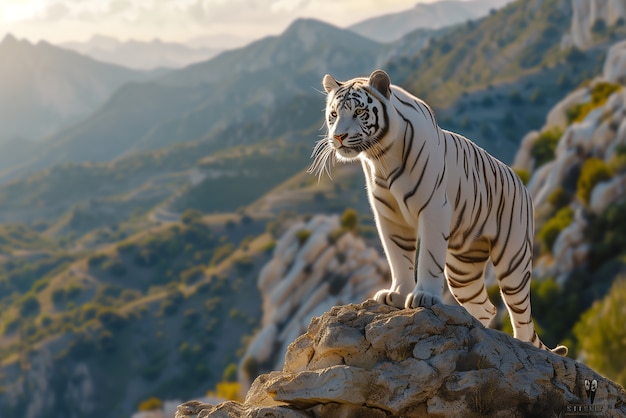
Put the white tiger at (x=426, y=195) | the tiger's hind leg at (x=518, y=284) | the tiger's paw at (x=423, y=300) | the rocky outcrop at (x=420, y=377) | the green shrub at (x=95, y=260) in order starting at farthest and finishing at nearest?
the green shrub at (x=95, y=260), the tiger's hind leg at (x=518, y=284), the tiger's paw at (x=423, y=300), the white tiger at (x=426, y=195), the rocky outcrop at (x=420, y=377)

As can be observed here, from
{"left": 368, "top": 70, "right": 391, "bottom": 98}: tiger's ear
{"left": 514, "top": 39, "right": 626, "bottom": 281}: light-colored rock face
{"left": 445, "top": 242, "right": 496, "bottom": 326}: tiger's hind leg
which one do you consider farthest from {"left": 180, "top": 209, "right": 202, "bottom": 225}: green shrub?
{"left": 368, "top": 70, "right": 391, "bottom": 98}: tiger's ear

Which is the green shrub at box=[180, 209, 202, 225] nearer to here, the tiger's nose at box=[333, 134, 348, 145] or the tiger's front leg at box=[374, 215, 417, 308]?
the tiger's front leg at box=[374, 215, 417, 308]

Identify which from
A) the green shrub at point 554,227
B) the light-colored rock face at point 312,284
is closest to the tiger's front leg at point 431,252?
the green shrub at point 554,227

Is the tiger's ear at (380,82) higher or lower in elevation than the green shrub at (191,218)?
higher

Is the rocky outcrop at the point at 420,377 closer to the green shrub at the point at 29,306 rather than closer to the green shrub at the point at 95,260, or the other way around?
the green shrub at the point at 29,306

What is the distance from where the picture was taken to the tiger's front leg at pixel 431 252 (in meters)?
8.81

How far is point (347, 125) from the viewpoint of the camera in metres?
8.55

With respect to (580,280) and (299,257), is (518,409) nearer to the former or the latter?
(580,280)

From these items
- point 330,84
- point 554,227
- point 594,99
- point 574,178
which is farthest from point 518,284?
point 594,99

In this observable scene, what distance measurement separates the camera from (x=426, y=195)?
8789 mm

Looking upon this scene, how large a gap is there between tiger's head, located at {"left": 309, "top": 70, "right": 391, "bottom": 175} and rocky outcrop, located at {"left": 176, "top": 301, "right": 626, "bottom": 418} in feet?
7.20

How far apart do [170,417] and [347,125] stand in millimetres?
54070

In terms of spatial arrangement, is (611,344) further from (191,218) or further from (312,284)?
(191,218)

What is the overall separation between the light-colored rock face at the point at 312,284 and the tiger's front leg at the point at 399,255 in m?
55.3
